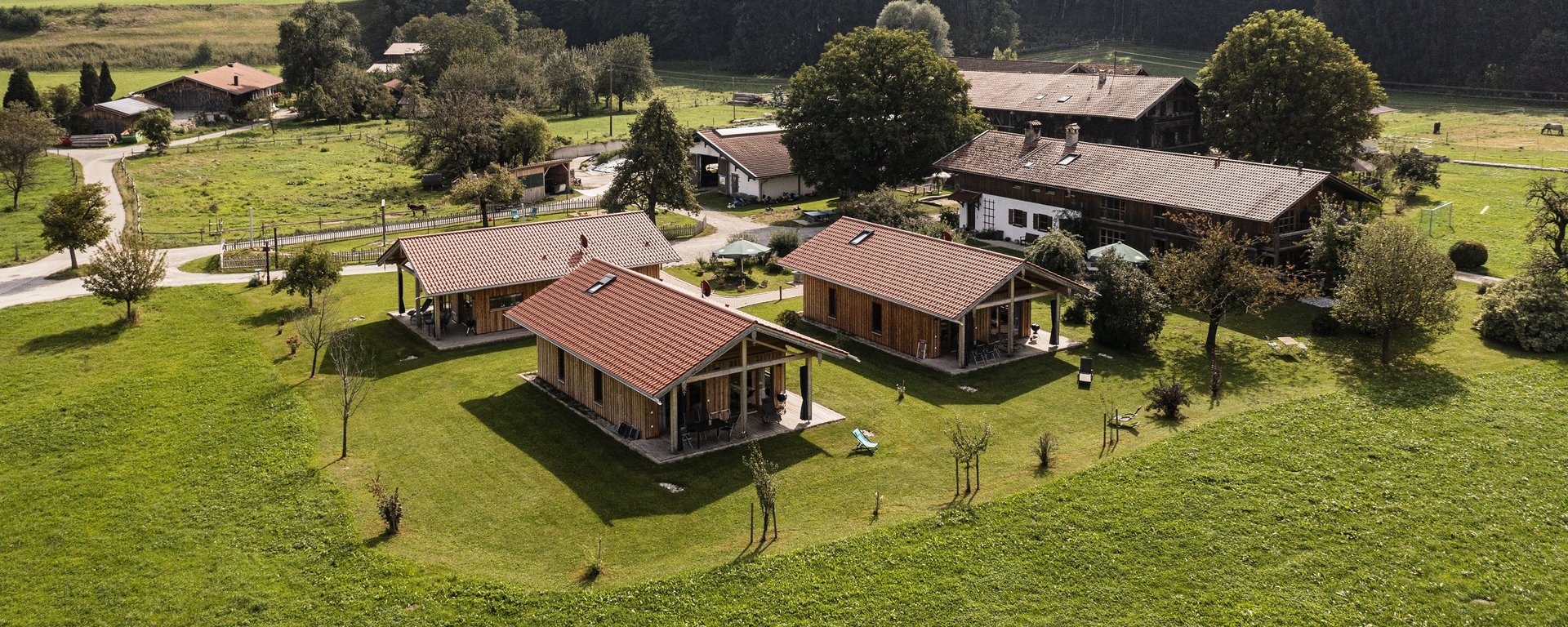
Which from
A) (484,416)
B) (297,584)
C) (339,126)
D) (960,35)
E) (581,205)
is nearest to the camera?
(297,584)

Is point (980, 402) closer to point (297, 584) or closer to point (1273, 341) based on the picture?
point (1273, 341)

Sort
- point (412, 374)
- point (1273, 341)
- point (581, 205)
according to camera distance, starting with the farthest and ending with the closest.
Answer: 1. point (581, 205)
2. point (1273, 341)
3. point (412, 374)

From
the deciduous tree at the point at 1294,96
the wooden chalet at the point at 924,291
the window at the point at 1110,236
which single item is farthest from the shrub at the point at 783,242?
the deciduous tree at the point at 1294,96

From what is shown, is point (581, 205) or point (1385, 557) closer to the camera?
point (1385, 557)

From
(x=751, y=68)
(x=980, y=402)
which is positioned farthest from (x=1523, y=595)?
(x=751, y=68)

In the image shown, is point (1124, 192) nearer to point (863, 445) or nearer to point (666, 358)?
point (863, 445)

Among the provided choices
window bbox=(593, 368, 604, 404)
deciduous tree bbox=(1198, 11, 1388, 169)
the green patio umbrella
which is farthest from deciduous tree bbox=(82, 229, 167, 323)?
deciduous tree bbox=(1198, 11, 1388, 169)

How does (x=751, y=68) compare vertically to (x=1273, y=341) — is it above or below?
above

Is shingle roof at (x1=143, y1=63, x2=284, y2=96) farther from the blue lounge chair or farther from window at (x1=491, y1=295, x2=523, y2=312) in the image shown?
the blue lounge chair

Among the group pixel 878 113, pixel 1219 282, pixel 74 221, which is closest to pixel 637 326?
pixel 1219 282
